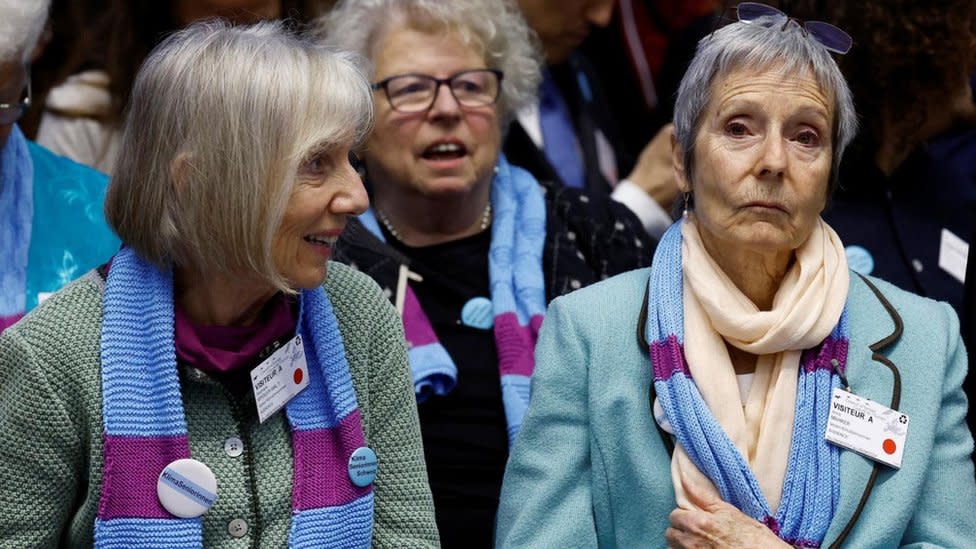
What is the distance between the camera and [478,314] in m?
3.62

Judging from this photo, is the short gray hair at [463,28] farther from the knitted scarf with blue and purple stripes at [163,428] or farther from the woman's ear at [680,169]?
the knitted scarf with blue and purple stripes at [163,428]

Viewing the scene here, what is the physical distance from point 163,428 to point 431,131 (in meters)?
1.35

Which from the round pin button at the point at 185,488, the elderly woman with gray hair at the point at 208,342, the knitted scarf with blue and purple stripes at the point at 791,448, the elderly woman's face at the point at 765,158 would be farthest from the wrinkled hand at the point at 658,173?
the round pin button at the point at 185,488

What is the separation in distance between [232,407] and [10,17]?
1.09 meters

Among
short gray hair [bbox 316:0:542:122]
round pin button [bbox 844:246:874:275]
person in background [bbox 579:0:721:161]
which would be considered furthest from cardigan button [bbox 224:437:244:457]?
person in background [bbox 579:0:721:161]

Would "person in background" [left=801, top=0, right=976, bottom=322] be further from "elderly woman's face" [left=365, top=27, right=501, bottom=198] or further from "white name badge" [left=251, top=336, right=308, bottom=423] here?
"white name badge" [left=251, top=336, right=308, bottom=423]

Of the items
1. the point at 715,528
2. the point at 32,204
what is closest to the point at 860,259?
the point at 715,528

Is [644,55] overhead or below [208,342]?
below

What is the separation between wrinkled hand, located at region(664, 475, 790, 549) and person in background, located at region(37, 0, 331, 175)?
191 cm

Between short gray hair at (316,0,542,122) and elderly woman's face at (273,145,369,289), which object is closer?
elderly woman's face at (273,145,369,289)

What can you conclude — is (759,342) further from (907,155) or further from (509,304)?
(907,155)

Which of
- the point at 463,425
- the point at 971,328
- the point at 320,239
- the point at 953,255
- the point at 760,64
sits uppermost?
the point at 760,64

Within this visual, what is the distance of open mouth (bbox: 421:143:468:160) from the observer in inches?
146

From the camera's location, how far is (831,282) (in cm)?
285
